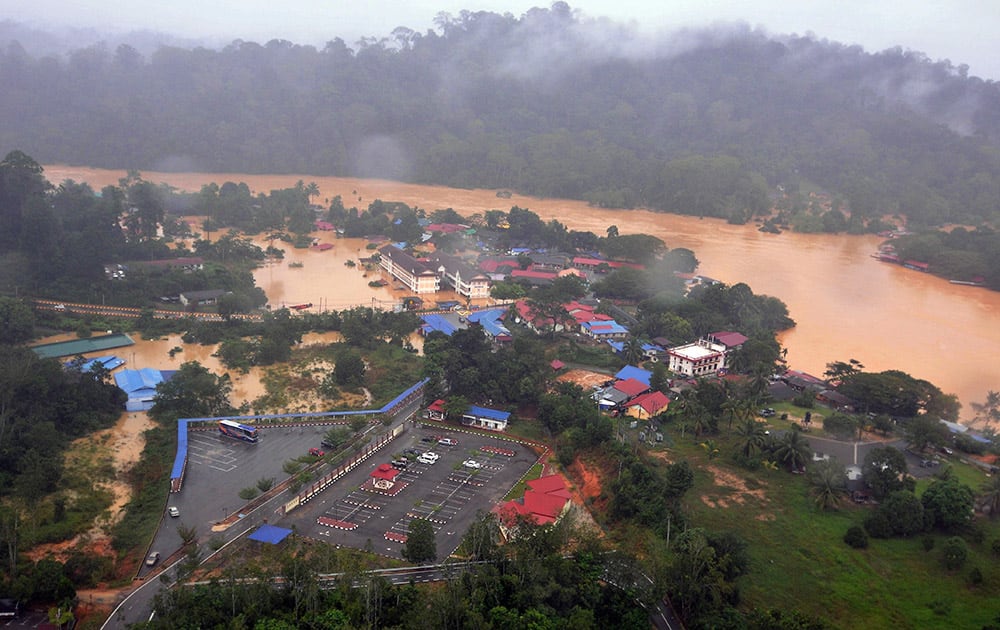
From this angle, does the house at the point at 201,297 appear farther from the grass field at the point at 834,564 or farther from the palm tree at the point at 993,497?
the palm tree at the point at 993,497


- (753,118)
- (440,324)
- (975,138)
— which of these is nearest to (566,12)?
(753,118)

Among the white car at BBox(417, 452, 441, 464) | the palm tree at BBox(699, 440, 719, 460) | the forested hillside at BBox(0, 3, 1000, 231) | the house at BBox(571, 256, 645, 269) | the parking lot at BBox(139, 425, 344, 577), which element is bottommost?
the parking lot at BBox(139, 425, 344, 577)

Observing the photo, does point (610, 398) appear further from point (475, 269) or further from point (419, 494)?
point (475, 269)

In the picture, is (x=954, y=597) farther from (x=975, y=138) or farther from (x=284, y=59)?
(x=284, y=59)

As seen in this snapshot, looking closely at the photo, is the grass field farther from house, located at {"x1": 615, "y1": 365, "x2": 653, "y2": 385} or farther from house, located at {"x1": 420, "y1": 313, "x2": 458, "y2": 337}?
house, located at {"x1": 420, "y1": 313, "x2": 458, "y2": 337}

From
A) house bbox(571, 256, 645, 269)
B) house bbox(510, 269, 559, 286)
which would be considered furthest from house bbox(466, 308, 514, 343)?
house bbox(571, 256, 645, 269)

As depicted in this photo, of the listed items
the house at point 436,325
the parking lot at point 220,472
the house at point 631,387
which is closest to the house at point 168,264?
the house at point 436,325
